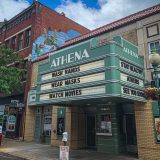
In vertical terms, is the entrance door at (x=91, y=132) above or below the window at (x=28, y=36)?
below

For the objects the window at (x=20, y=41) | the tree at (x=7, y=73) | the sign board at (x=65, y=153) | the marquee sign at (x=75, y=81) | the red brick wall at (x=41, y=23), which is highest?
the red brick wall at (x=41, y=23)

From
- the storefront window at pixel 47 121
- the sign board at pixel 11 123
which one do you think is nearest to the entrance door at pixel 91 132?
the storefront window at pixel 47 121

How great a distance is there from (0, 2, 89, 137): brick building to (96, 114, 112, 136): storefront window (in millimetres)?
9744

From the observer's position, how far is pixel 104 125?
15469 mm

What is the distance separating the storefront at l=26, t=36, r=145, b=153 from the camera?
1095cm

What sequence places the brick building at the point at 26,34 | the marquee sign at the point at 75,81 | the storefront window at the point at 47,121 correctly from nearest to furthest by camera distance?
1. the marquee sign at the point at 75,81
2. the storefront window at the point at 47,121
3. the brick building at the point at 26,34

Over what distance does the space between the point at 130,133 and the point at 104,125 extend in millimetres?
1901

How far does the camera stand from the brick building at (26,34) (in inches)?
917

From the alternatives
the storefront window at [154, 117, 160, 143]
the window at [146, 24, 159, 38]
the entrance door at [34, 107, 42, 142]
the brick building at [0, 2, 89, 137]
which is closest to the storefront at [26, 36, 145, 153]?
the storefront window at [154, 117, 160, 143]

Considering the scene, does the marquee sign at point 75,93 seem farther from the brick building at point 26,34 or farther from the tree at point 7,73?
the brick building at point 26,34

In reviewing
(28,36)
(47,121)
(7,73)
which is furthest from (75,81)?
(28,36)

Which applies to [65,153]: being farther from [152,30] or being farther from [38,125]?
[38,125]

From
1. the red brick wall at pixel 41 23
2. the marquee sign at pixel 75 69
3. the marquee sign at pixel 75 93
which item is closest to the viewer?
the marquee sign at pixel 75 93

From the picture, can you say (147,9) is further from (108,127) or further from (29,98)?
(29,98)
